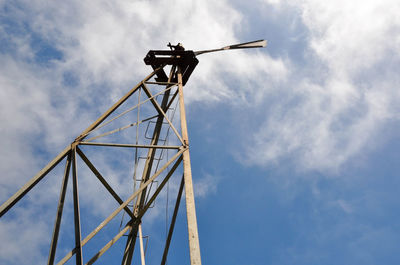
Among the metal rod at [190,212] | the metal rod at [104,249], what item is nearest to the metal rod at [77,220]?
the metal rod at [104,249]

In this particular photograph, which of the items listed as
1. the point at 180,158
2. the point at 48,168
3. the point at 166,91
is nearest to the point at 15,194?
the point at 48,168

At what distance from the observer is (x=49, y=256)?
6.87m

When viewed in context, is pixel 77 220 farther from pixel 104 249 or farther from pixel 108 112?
pixel 108 112

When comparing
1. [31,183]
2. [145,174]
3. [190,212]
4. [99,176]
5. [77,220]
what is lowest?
[190,212]

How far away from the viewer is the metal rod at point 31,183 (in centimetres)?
648

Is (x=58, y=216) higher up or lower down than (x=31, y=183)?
lower down

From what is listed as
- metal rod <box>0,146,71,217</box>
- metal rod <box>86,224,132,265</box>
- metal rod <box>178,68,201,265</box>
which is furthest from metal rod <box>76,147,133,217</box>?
metal rod <box>178,68,201,265</box>

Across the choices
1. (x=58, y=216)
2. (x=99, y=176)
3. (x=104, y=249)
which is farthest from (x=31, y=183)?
(x=104, y=249)

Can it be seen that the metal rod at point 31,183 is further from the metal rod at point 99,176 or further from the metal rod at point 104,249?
the metal rod at point 104,249

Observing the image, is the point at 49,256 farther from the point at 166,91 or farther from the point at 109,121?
the point at 166,91

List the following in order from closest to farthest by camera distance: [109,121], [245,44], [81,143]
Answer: [81,143] < [109,121] < [245,44]

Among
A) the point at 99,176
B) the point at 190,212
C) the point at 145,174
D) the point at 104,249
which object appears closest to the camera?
the point at 190,212

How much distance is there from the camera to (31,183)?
273 inches

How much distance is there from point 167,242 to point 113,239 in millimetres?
1589
